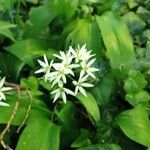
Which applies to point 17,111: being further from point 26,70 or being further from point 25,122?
point 26,70

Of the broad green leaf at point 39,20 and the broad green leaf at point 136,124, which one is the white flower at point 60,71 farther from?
the broad green leaf at point 39,20

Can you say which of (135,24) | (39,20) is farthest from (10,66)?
(135,24)

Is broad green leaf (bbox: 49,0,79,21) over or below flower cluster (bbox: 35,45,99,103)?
over

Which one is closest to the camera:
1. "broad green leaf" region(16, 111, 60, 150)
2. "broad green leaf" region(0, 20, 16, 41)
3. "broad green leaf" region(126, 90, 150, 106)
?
"broad green leaf" region(16, 111, 60, 150)

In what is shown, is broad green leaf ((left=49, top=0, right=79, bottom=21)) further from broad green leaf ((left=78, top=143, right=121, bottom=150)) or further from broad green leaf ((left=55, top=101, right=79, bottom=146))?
broad green leaf ((left=78, top=143, right=121, bottom=150))

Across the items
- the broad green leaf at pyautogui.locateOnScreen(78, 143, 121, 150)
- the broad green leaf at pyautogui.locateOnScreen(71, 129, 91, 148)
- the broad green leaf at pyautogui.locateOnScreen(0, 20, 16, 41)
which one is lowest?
the broad green leaf at pyautogui.locateOnScreen(71, 129, 91, 148)

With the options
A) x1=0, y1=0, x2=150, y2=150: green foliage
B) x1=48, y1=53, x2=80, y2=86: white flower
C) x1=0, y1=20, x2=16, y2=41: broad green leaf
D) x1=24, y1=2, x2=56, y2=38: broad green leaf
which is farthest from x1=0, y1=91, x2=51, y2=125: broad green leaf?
x1=24, y1=2, x2=56, y2=38: broad green leaf
